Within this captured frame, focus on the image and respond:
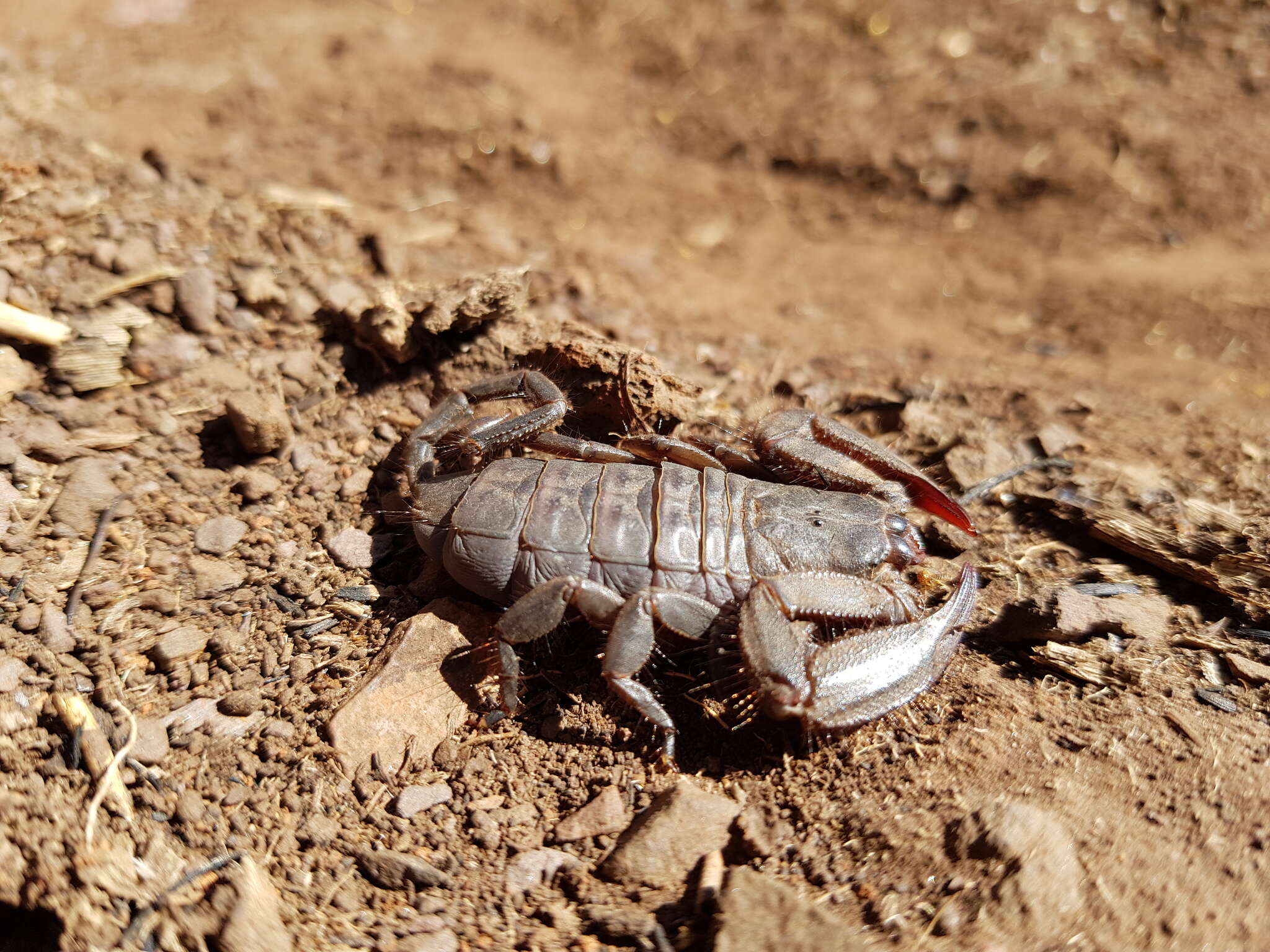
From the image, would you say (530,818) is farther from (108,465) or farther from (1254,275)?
(1254,275)

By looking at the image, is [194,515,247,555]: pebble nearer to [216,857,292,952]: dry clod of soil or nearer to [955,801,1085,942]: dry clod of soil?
[216,857,292,952]: dry clod of soil

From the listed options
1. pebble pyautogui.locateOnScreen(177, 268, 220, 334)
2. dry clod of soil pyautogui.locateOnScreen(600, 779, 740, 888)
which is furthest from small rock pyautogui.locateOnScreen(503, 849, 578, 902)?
pebble pyautogui.locateOnScreen(177, 268, 220, 334)

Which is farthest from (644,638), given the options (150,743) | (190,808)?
(150,743)

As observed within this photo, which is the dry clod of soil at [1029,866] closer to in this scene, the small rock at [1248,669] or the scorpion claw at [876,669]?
the scorpion claw at [876,669]

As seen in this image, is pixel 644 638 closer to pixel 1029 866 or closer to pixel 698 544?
pixel 698 544

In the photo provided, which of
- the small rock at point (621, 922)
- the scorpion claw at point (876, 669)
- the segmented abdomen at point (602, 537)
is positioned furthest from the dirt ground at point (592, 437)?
the segmented abdomen at point (602, 537)

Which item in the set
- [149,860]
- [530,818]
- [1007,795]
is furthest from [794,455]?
[149,860]
